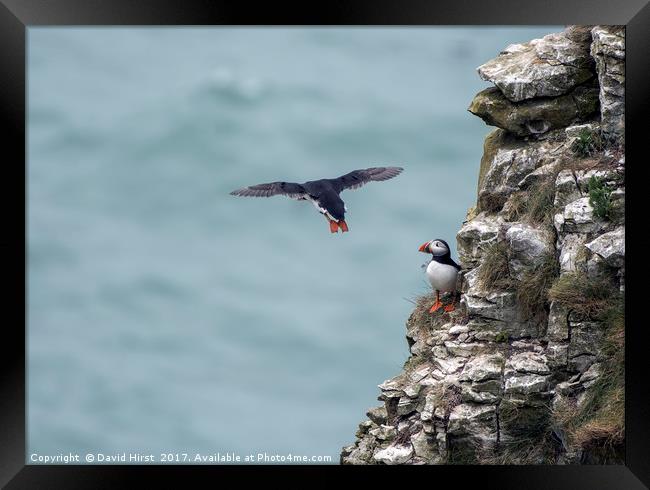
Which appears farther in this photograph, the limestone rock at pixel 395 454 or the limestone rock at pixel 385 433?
the limestone rock at pixel 385 433

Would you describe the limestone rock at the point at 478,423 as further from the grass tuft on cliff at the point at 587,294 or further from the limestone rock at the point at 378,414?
the grass tuft on cliff at the point at 587,294

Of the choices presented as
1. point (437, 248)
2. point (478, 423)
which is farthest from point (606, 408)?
point (437, 248)

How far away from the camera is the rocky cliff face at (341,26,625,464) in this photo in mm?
12305

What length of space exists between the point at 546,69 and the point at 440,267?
2.65m

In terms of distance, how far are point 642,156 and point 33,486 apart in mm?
6627

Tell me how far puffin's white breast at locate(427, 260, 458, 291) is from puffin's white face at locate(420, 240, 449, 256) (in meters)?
0.12

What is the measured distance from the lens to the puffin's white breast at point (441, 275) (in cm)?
1331

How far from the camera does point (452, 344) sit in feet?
42.8

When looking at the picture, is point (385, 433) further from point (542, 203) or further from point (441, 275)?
point (542, 203)

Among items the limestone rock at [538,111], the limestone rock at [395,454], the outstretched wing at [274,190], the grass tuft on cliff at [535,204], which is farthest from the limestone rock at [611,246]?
the outstretched wing at [274,190]

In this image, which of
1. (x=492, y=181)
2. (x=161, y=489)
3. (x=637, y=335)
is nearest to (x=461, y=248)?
(x=492, y=181)

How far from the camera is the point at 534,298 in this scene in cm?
1273

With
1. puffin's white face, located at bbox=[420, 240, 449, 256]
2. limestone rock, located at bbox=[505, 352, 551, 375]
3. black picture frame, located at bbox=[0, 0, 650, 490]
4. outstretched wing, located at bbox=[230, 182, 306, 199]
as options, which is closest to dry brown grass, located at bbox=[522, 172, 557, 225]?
puffin's white face, located at bbox=[420, 240, 449, 256]

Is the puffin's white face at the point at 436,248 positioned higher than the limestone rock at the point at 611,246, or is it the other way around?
the puffin's white face at the point at 436,248
